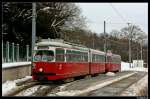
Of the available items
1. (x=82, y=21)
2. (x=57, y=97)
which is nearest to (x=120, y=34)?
(x=82, y=21)

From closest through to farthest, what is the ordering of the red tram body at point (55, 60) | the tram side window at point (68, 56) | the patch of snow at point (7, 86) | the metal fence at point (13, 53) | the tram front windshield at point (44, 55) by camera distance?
1. the patch of snow at point (7, 86)
2. the red tram body at point (55, 60)
3. the tram front windshield at point (44, 55)
4. the tram side window at point (68, 56)
5. the metal fence at point (13, 53)

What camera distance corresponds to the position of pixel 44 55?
1028 inches

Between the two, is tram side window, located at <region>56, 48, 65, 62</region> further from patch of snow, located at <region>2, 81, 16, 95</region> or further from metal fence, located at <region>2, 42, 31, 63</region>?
metal fence, located at <region>2, 42, 31, 63</region>

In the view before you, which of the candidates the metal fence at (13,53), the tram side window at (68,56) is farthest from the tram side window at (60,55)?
the metal fence at (13,53)

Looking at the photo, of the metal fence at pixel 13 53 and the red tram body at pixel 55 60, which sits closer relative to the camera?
the red tram body at pixel 55 60

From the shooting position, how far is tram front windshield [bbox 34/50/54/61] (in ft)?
84.7

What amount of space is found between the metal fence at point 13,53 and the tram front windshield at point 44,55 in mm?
2634

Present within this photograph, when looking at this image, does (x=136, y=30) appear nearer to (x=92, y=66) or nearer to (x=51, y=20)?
(x=51, y=20)

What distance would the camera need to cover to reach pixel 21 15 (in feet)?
129

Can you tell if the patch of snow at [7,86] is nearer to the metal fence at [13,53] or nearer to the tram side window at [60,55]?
the tram side window at [60,55]

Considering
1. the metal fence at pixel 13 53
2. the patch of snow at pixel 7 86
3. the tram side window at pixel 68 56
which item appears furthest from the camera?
the metal fence at pixel 13 53

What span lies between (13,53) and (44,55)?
182 inches

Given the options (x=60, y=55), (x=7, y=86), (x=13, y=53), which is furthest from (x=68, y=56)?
(x=7, y=86)

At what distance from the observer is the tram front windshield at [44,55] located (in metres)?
25.8
